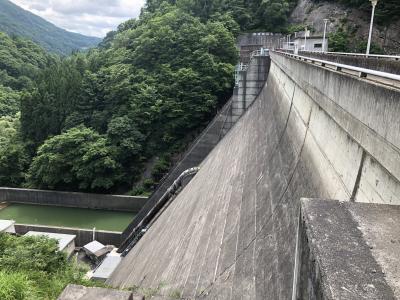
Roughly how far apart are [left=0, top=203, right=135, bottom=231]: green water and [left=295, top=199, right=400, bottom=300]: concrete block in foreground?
71.7 ft

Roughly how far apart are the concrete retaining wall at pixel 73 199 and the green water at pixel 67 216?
35cm

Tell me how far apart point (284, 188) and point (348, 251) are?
4461 millimetres

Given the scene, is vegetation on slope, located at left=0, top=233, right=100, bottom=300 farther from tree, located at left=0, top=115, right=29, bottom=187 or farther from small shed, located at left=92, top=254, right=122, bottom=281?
tree, located at left=0, top=115, right=29, bottom=187

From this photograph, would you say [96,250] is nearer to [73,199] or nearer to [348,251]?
[73,199]

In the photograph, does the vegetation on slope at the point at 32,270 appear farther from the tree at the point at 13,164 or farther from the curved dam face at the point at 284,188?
the tree at the point at 13,164

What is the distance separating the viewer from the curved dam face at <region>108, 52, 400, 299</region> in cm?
354

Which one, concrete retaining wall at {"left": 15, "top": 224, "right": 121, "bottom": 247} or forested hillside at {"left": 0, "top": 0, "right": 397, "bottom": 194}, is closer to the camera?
concrete retaining wall at {"left": 15, "top": 224, "right": 121, "bottom": 247}

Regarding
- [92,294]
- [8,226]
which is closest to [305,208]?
[92,294]

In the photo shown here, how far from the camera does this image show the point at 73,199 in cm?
2589

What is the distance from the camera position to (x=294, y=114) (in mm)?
8500

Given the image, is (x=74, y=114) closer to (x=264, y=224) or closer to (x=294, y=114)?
(x=294, y=114)

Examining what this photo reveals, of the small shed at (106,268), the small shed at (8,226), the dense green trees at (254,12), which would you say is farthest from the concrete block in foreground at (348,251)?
the dense green trees at (254,12)

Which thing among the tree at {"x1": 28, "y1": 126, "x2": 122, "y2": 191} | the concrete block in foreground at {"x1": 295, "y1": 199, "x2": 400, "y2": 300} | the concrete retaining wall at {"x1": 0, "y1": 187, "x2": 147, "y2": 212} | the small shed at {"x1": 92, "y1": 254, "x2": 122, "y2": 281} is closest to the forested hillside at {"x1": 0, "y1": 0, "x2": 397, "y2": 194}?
the tree at {"x1": 28, "y1": 126, "x2": 122, "y2": 191}

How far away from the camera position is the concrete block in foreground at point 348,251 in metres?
1.75
